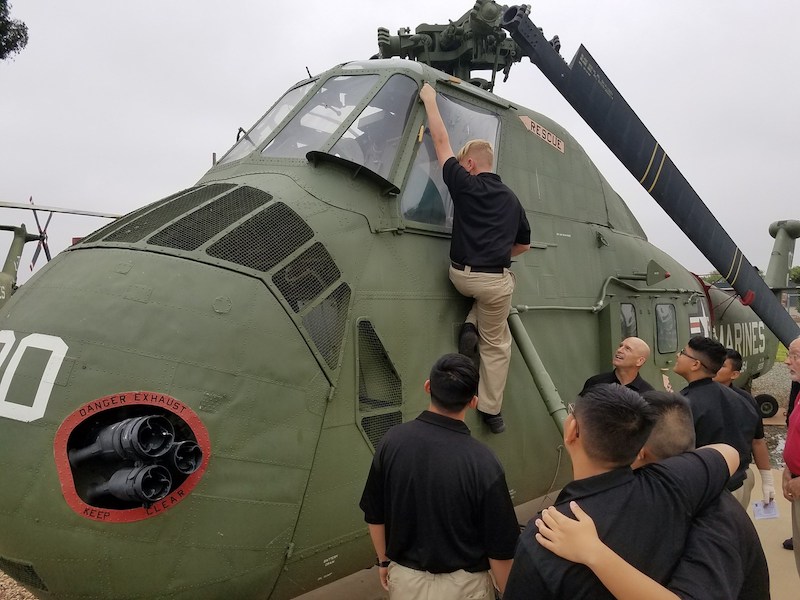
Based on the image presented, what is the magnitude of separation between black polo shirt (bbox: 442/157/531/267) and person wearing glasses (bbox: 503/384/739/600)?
1834mm

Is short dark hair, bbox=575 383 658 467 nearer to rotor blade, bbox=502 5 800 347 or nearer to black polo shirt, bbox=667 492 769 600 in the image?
black polo shirt, bbox=667 492 769 600

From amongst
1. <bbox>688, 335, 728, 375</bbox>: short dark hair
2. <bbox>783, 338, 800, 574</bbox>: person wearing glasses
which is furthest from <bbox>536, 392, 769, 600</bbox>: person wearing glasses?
<bbox>783, 338, 800, 574</bbox>: person wearing glasses

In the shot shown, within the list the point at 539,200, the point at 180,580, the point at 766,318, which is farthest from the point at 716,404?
the point at 766,318

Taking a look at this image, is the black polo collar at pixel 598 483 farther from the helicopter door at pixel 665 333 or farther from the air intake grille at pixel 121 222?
the helicopter door at pixel 665 333

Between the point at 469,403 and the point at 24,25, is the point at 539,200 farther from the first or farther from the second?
the point at 24,25

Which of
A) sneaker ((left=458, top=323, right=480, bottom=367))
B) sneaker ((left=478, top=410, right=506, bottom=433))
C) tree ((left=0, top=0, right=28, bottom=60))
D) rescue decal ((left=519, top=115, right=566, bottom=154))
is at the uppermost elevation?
tree ((left=0, top=0, right=28, bottom=60))

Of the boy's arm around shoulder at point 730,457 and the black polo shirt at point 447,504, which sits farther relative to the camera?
the black polo shirt at point 447,504

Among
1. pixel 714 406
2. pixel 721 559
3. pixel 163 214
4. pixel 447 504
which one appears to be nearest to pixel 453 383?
pixel 447 504

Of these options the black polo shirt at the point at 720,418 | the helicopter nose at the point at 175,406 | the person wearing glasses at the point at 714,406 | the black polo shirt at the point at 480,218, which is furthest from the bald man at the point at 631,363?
the helicopter nose at the point at 175,406

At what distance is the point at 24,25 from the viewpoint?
24703 millimetres

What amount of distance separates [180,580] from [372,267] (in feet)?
5.81

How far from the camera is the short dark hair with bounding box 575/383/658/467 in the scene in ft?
5.67

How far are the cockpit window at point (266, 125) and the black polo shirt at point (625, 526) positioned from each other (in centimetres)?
315

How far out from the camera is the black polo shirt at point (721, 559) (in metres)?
1.66
